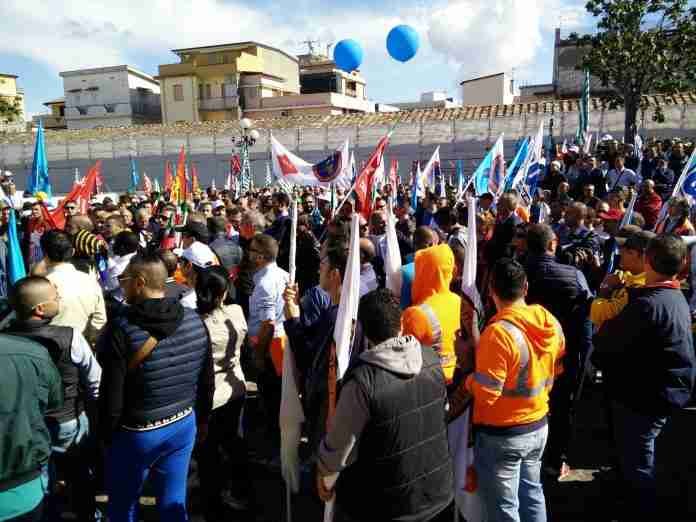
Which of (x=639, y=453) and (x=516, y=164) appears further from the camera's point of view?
(x=516, y=164)

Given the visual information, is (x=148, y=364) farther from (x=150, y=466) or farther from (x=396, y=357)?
(x=396, y=357)

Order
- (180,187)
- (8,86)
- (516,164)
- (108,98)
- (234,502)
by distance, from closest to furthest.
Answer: (234,502) → (516,164) → (180,187) → (108,98) → (8,86)

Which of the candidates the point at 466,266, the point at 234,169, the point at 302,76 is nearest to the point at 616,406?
the point at 466,266

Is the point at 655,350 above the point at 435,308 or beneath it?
beneath

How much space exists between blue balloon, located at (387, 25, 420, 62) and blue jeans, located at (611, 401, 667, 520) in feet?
50.6

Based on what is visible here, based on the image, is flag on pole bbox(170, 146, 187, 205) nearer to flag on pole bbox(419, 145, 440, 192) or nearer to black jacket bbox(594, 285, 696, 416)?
flag on pole bbox(419, 145, 440, 192)

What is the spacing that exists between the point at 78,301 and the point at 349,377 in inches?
89.9

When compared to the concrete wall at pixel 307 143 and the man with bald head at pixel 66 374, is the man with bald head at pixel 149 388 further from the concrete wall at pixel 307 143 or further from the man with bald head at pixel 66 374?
the concrete wall at pixel 307 143

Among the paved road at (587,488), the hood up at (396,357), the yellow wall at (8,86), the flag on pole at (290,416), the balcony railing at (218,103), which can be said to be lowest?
the paved road at (587,488)

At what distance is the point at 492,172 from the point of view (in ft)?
28.0

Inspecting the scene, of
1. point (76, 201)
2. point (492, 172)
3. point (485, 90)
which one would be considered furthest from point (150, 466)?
point (485, 90)

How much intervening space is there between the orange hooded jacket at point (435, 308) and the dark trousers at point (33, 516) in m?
2.03

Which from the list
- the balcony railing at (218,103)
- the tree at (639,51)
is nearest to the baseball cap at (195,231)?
the tree at (639,51)

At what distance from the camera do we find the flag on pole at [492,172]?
8.47m
